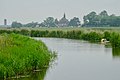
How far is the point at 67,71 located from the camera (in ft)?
72.8

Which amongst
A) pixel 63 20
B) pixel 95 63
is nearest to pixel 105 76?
pixel 95 63

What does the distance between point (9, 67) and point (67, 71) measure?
5.21 metres

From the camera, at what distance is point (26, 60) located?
64.4ft

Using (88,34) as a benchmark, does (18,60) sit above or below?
above

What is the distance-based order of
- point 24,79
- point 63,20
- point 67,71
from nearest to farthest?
point 24,79, point 67,71, point 63,20

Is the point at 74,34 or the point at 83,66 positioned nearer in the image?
the point at 83,66

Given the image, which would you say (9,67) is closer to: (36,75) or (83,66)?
(36,75)

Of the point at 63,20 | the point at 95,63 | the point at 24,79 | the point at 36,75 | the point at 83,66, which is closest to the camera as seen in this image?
the point at 24,79

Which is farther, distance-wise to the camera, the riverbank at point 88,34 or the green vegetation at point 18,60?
the riverbank at point 88,34

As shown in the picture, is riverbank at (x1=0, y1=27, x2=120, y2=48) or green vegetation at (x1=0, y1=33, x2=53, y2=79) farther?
riverbank at (x1=0, y1=27, x2=120, y2=48)

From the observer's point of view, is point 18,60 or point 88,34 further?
point 88,34

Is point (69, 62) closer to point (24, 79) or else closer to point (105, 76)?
point (105, 76)

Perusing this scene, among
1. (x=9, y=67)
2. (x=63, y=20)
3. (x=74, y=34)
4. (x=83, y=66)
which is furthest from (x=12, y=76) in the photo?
(x=63, y=20)

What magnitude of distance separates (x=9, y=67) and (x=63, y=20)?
5378 inches
